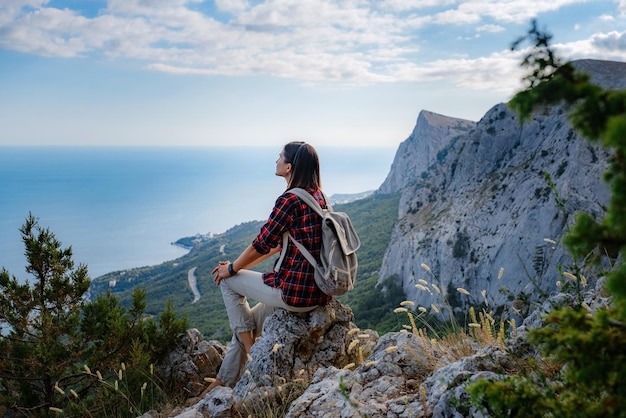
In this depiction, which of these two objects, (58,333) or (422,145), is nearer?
(58,333)

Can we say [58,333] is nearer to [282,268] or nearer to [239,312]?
[239,312]

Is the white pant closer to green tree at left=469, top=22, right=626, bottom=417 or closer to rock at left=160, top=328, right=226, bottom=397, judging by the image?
rock at left=160, top=328, right=226, bottom=397

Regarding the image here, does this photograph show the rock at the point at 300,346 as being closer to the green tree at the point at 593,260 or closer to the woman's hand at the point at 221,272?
the woman's hand at the point at 221,272

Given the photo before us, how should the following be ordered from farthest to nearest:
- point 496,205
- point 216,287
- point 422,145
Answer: point 422,145 < point 216,287 < point 496,205

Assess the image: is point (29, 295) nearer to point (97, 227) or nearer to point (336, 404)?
point (336, 404)


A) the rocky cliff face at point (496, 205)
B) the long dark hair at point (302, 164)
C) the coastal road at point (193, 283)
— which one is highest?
the long dark hair at point (302, 164)

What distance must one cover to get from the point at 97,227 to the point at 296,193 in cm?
18706

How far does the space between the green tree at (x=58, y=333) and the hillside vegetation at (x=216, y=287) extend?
34627 millimetres

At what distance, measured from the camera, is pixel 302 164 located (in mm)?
5109

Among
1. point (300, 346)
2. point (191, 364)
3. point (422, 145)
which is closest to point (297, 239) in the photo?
point (300, 346)

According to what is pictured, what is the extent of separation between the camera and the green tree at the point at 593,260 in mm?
1218

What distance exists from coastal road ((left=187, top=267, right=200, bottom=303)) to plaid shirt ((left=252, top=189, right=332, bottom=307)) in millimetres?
79790

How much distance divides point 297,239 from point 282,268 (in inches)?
17.0

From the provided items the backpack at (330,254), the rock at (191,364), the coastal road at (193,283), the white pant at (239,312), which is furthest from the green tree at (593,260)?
the coastal road at (193,283)
